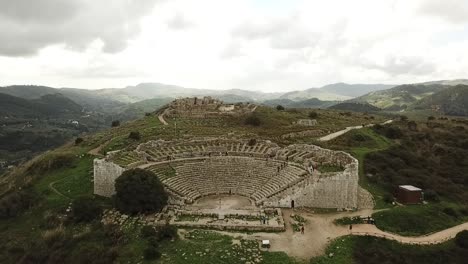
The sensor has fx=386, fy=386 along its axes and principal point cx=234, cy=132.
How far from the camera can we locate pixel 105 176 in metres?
→ 42.7

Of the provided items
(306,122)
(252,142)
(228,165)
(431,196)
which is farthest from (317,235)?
(306,122)

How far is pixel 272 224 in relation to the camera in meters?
32.8

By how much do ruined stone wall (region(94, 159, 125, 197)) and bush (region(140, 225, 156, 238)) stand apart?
11.5 metres

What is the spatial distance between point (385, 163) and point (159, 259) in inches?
1440

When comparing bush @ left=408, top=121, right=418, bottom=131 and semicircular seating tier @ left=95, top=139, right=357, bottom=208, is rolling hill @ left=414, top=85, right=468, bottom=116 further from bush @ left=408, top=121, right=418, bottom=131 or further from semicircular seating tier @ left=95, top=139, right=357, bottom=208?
semicircular seating tier @ left=95, top=139, right=357, bottom=208

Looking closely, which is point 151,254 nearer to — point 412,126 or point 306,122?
point 306,122

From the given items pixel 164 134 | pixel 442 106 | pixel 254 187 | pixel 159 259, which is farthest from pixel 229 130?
pixel 442 106

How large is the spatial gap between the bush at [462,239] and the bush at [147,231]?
2547 centimetres

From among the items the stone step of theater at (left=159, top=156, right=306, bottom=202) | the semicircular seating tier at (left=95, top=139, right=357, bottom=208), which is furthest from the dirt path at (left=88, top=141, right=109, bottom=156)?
the stone step of theater at (left=159, top=156, right=306, bottom=202)

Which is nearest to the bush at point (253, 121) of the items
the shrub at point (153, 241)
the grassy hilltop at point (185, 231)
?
the grassy hilltop at point (185, 231)

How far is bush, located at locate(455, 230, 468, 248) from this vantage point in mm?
32344

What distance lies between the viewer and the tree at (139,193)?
35.5 m

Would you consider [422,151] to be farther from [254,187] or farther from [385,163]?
[254,187]

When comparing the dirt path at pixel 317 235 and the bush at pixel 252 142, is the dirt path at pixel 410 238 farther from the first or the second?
the bush at pixel 252 142
